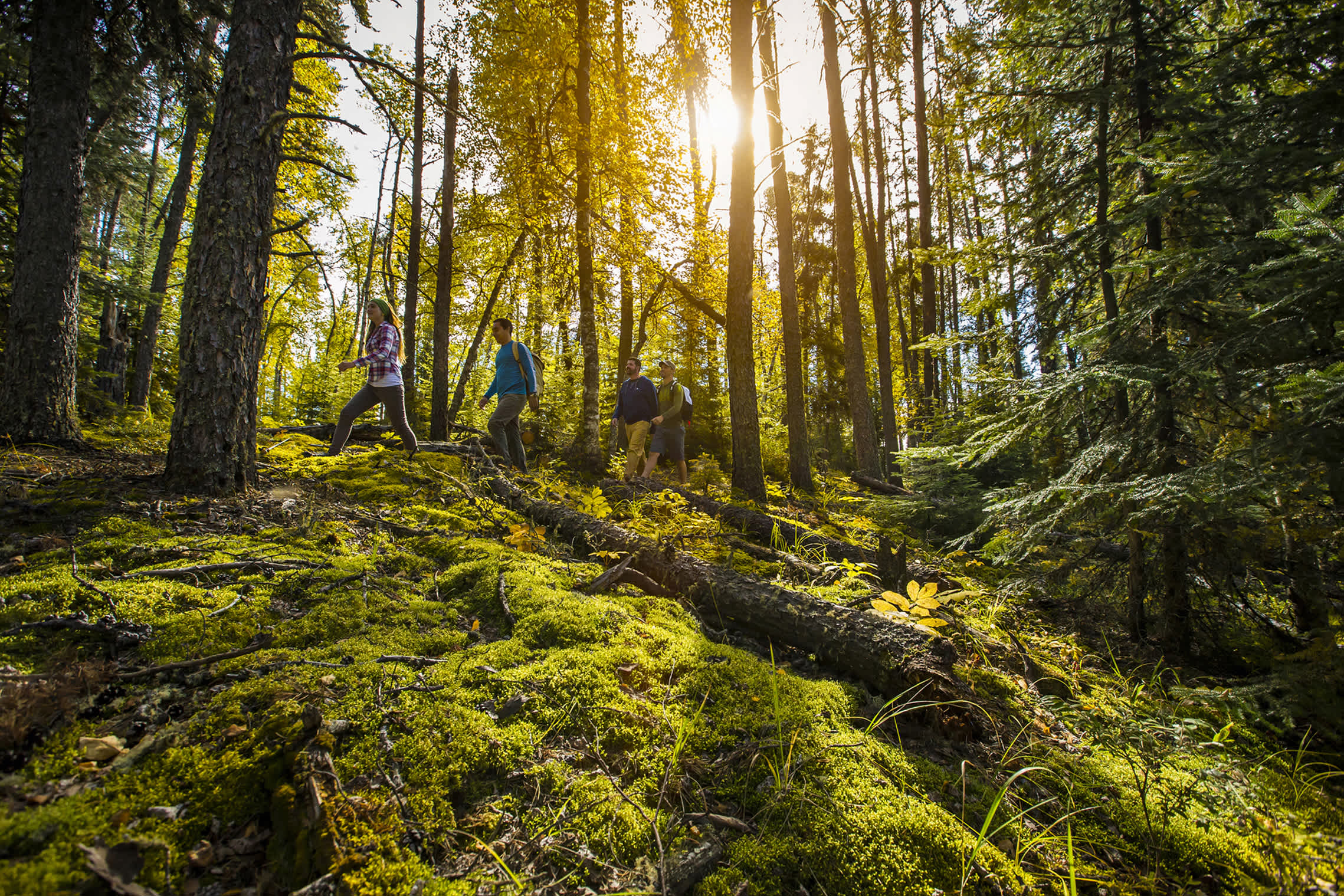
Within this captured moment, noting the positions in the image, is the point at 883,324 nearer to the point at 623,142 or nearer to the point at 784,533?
the point at 623,142

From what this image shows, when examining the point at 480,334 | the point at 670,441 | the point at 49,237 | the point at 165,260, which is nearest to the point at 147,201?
the point at 165,260

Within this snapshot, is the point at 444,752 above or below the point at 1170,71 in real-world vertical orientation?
below

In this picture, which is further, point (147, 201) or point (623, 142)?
point (147, 201)

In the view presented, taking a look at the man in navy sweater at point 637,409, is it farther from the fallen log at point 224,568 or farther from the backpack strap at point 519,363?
the fallen log at point 224,568

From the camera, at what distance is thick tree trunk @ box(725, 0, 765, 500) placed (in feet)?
23.9

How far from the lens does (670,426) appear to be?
29.1 feet

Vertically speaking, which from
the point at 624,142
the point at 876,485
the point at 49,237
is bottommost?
the point at 876,485

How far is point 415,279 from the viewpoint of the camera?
1070 cm

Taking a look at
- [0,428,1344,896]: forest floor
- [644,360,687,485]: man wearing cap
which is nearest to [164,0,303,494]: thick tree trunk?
[0,428,1344,896]: forest floor

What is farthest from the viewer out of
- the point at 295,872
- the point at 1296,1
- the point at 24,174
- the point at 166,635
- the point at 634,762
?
the point at 24,174

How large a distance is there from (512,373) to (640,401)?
7.44 ft

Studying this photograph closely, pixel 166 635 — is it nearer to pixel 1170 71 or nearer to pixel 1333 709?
pixel 1333 709

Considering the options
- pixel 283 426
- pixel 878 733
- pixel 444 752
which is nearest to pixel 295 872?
pixel 444 752

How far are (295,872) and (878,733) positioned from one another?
2246 millimetres
